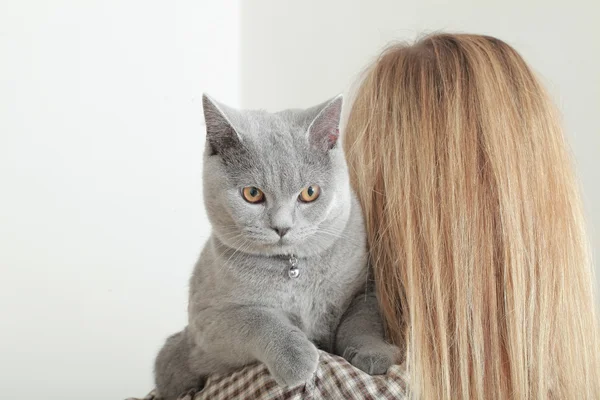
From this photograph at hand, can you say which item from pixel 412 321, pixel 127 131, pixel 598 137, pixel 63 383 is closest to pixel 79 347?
pixel 63 383

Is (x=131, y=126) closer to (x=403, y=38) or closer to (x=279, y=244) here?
(x=403, y=38)

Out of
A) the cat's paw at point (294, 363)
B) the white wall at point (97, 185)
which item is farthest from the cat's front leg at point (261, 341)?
the white wall at point (97, 185)

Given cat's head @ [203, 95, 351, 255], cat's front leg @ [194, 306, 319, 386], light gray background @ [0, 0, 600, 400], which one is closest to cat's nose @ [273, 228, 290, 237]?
cat's head @ [203, 95, 351, 255]

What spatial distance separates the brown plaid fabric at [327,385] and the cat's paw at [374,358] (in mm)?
16

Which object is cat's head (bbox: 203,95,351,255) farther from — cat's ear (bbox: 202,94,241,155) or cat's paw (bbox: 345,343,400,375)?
cat's paw (bbox: 345,343,400,375)

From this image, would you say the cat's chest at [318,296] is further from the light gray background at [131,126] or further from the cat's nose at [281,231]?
the light gray background at [131,126]

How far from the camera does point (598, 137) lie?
1.46 meters

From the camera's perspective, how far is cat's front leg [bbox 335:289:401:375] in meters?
0.86

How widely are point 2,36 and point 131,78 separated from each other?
421 mm

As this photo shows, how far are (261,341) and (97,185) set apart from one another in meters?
1.09

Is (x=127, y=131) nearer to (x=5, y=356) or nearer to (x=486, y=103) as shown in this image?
(x=5, y=356)

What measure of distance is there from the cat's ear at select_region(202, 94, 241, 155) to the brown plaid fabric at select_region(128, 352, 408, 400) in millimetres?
383

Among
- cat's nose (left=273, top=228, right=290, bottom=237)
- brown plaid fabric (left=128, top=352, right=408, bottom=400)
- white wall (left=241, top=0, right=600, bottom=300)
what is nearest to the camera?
brown plaid fabric (left=128, top=352, right=408, bottom=400)

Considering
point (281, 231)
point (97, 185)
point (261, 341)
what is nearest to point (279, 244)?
point (281, 231)
